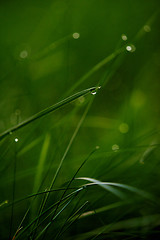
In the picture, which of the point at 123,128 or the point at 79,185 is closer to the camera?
the point at 79,185

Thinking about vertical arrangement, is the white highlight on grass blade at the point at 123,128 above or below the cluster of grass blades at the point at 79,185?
above

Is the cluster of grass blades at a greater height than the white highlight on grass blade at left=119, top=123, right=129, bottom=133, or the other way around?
the white highlight on grass blade at left=119, top=123, right=129, bottom=133

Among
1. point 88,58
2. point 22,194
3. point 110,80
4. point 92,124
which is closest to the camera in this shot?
point 22,194

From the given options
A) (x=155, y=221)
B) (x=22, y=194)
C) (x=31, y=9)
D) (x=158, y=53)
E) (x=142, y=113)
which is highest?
(x=31, y=9)

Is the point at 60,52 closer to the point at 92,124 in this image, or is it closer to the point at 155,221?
the point at 92,124

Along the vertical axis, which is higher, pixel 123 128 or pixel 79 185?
pixel 123 128

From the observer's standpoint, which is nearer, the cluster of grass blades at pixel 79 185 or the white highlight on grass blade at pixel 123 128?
the cluster of grass blades at pixel 79 185

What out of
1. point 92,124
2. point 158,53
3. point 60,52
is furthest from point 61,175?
point 158,53

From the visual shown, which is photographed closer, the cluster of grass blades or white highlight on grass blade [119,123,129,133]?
the cluster of grass blades
